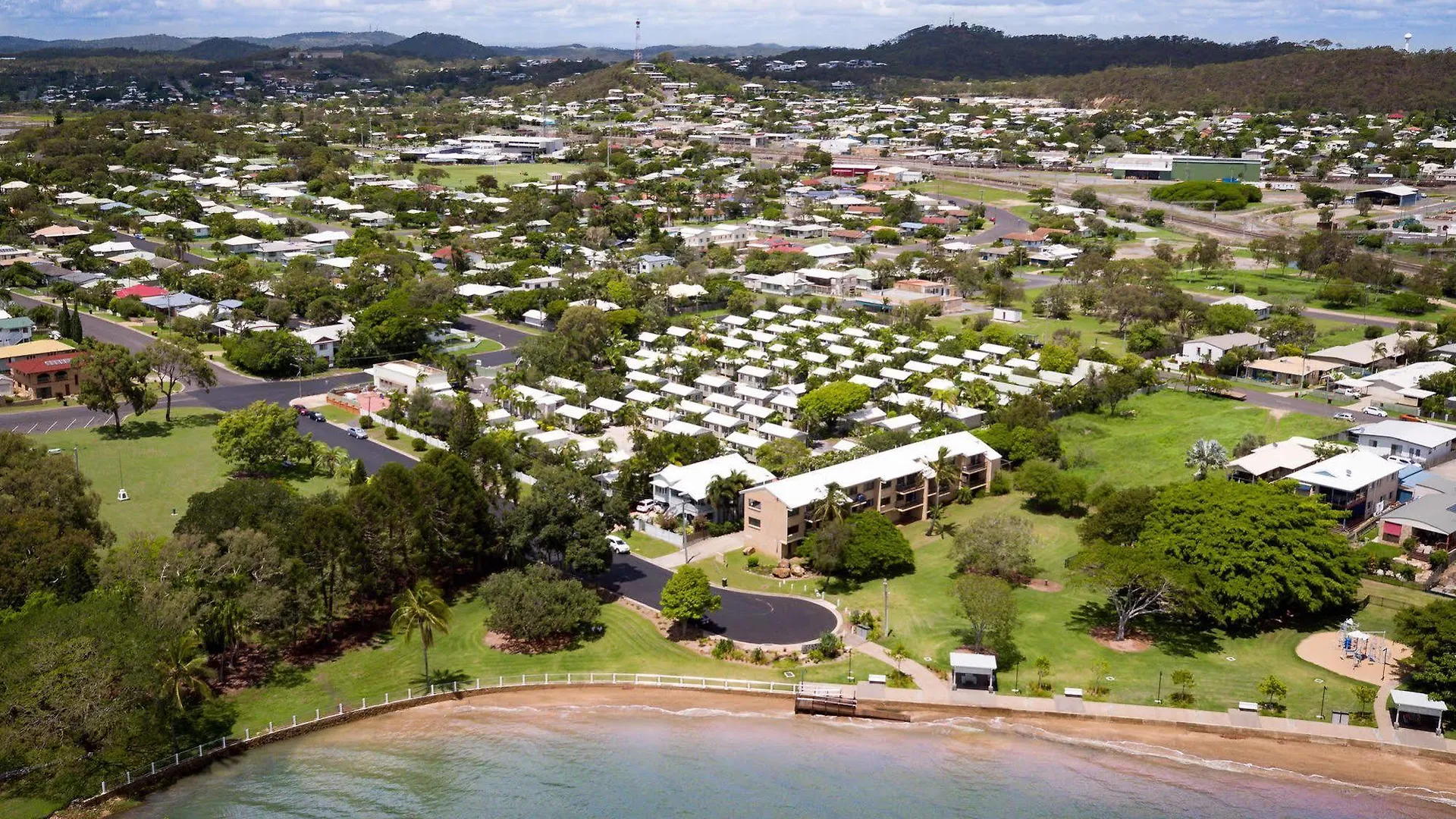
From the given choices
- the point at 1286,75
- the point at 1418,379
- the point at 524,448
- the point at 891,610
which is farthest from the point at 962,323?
the point at 1286,75

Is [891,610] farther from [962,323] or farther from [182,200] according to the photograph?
[182,200]

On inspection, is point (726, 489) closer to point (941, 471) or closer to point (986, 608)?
point (941, 471)

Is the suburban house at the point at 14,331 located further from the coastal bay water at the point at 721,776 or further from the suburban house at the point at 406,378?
the coastal bay water at the point at 721,776

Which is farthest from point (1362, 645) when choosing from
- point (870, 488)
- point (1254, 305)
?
point (1254, 305)

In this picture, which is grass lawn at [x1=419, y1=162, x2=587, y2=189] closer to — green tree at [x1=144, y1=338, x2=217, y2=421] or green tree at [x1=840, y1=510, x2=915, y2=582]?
green tree at [x1=144, y1=338, x2=217, y2=421]

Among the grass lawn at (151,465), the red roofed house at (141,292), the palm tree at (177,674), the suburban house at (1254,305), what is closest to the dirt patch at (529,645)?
the palm tree at (177,674)

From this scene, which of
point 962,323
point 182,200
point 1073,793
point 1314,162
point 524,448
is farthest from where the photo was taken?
point 1314,162
